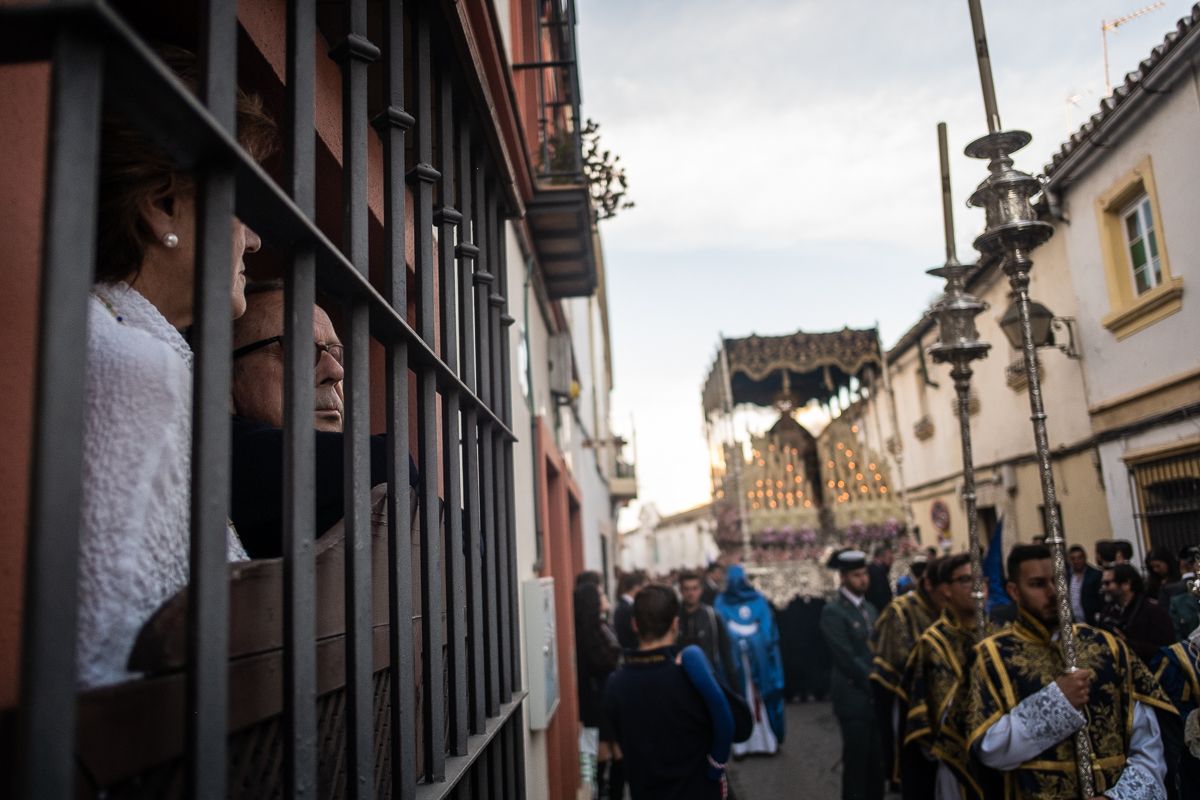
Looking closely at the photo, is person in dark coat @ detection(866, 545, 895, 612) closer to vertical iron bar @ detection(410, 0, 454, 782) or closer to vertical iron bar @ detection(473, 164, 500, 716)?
vertical iron bar @ detection(473, 164, 500, 716)

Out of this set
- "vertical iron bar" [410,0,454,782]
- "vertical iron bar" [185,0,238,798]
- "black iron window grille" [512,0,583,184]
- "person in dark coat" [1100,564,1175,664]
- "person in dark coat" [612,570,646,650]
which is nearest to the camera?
"vertical iron bar" [185,0,238,798]

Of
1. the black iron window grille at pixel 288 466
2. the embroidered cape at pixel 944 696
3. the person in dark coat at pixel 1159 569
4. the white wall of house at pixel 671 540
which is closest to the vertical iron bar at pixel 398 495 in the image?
the black iron window grille at pixel 288 466

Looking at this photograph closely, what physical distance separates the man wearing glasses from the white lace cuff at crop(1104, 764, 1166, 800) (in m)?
3.03

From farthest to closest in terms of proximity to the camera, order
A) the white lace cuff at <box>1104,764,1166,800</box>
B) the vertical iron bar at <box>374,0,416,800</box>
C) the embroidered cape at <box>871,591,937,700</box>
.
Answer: the embroidered cape at <box>871,591,937,700</box> → the white lace cuff at <box>1104,764,1166,800</box> → the vertical iron bar at <box>374,0,416,800</box>

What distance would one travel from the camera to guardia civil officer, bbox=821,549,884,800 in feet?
21.3

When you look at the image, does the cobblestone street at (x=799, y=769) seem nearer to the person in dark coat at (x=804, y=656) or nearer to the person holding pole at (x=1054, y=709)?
the person in dark coat at (x=804, y=656)

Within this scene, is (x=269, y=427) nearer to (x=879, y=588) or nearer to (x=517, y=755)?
(x=517, y=755)

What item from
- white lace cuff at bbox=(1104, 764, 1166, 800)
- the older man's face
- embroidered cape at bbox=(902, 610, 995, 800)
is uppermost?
the older man's face

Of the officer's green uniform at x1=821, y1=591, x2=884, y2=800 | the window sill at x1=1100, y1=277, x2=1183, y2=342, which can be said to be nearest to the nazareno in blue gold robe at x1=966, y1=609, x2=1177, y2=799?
the officer's green uniform at x1=821, y1=591, x2=884, y2=800

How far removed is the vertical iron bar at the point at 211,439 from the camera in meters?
0.97

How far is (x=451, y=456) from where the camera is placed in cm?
227

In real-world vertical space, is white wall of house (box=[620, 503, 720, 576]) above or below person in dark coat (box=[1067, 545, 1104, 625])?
above

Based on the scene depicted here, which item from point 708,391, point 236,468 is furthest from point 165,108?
point 708,391

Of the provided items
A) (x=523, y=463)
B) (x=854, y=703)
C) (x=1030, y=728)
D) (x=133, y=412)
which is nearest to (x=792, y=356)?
(x=854, y=703)
